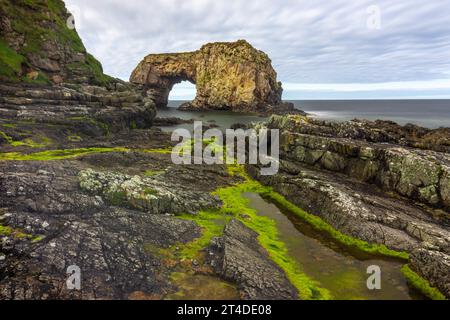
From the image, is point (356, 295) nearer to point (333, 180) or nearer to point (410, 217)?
point (410, 217)

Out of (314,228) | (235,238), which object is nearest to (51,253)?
(235,238)

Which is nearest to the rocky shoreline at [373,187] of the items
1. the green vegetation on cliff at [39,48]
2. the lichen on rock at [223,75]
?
the green vegetation on cliff at [39,48]

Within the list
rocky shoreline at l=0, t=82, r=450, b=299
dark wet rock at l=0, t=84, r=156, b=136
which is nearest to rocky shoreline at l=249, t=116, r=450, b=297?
rocky shoreline at l=0, t=82, r=450, b=299

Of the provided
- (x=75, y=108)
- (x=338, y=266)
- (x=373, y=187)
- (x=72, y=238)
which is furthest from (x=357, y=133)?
(x=75, y=108)

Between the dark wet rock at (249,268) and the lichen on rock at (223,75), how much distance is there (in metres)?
135

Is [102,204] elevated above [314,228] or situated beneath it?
elevated above

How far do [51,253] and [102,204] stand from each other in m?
6.90

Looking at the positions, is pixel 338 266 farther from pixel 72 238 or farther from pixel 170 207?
pixel 72 238

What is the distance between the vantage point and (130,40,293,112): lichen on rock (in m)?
156

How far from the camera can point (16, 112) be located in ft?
166

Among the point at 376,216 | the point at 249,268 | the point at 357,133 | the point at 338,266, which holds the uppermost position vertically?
the point at 357,133

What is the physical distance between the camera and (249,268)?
18719 mm

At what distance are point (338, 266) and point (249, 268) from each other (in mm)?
6580

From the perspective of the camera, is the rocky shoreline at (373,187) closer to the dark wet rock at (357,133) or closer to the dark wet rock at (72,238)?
the dark wet rock at (357,133)
